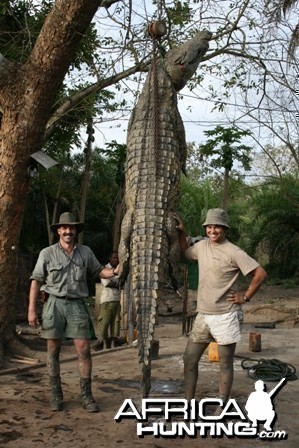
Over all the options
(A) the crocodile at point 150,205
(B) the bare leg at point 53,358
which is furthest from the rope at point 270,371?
(B) the bare leg at point 53,358

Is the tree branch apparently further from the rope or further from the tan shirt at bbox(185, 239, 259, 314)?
the tan shirt at bbox(185, 239, 259, 314)

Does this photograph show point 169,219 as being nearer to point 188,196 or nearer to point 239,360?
point 239,360

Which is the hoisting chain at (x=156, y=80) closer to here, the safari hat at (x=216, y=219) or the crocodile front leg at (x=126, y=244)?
the crocodile front leg at (x=126, y=244)

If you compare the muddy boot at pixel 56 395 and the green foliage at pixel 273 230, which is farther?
the green foliage at pixel 273 230

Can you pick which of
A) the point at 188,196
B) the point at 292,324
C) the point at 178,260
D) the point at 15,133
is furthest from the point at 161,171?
the point at 188,196

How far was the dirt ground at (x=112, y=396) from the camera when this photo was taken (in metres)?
4.23

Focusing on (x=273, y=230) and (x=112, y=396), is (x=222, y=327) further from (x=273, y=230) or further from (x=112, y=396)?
(x=273, y=230)

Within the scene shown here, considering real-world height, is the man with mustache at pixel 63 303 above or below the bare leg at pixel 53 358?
above

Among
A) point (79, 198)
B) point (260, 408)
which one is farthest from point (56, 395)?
point (79, 198)

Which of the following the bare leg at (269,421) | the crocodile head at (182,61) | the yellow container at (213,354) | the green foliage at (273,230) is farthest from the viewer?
the green foliage at (273,230)

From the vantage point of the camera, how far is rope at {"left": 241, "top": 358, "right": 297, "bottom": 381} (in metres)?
6.11

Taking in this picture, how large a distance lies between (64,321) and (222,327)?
1.40m

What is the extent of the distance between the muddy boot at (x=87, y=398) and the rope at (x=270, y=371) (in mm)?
2028

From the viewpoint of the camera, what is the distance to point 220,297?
15.3ft
